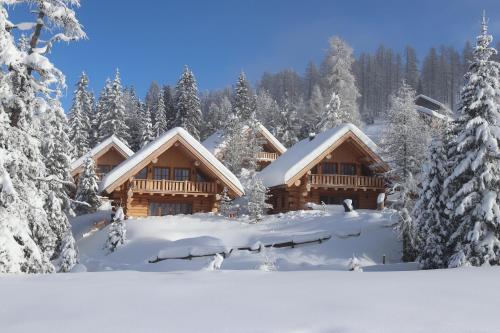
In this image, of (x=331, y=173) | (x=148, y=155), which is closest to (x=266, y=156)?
(x=331, y=173)

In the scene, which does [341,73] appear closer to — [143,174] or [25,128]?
[143,174]

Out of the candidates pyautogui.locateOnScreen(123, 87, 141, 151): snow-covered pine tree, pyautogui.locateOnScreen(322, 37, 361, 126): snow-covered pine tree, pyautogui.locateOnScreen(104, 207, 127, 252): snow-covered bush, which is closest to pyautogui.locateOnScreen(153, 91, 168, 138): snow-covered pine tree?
pyautogui.locateOnScreen(123, 87, 141, 151): snow-covered pine tree

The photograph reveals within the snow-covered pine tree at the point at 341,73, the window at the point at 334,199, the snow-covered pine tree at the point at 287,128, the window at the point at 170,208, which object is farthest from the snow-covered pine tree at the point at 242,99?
the window at the point at 170,208

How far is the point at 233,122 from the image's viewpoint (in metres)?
44.3

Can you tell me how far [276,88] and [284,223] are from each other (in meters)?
105

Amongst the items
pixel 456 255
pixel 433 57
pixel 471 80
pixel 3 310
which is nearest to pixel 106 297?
pixel 3 310

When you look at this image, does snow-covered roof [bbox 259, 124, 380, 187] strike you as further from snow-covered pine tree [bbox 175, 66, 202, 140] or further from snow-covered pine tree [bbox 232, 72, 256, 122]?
snow-covered pine tree [bbox 232, 72, 256, 122]

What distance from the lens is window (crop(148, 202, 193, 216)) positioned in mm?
30297

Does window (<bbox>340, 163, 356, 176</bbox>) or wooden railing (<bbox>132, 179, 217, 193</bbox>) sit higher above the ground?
window (<bbox>340, 163, 356, 176</bbox>)

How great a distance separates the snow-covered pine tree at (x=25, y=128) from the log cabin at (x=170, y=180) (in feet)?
44.2

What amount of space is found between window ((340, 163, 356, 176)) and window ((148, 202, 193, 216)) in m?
11.0

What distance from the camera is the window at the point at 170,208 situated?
99.4ft

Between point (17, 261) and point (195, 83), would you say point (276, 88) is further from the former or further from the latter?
point (17, 261)

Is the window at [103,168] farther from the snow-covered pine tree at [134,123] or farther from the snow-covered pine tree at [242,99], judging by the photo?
the snow-covered pine tree at [242,99]
